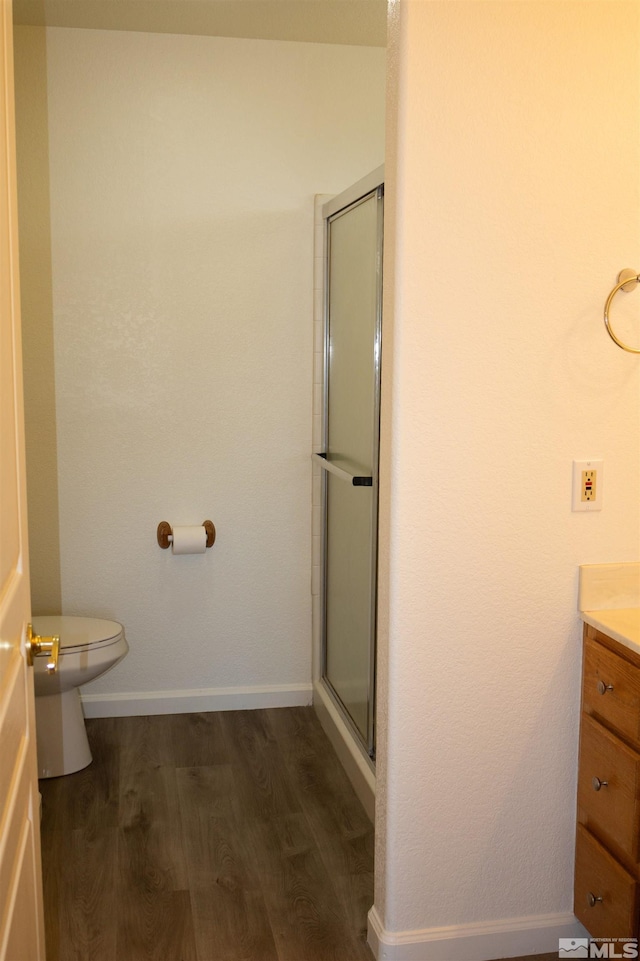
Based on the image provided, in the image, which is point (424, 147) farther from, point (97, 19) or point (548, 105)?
point (97, 19)

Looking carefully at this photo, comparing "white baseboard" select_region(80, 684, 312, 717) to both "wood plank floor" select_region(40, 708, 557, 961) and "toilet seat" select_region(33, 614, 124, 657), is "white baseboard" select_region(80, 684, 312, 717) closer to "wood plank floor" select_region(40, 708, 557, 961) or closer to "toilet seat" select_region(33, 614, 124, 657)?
"wood plank floor" select_region(40, 708, 557, 961)

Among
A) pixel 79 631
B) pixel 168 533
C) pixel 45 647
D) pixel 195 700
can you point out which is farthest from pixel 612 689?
pixel 195 700

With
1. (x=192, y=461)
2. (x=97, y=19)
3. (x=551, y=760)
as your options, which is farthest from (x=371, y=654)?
(x=97, y=19)

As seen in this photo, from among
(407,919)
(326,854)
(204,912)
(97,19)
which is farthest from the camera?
(97,19)

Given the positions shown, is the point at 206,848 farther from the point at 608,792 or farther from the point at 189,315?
the point at 189,315

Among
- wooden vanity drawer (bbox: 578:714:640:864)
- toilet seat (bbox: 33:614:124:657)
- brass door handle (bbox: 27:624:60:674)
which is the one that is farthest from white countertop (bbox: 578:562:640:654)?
toilet seat (bbox: 33:614:124:657)

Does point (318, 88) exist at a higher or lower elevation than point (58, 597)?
higher

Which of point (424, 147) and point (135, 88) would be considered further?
point (135, 88)

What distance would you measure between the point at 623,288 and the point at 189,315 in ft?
6.19

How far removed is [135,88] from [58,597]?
195 cm

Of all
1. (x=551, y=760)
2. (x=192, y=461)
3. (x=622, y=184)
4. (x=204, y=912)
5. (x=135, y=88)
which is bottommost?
(x=204, y=912)

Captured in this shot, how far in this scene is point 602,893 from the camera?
2049 mm

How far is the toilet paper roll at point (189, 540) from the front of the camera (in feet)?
11.5

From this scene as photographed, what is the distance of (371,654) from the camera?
2.94 m
